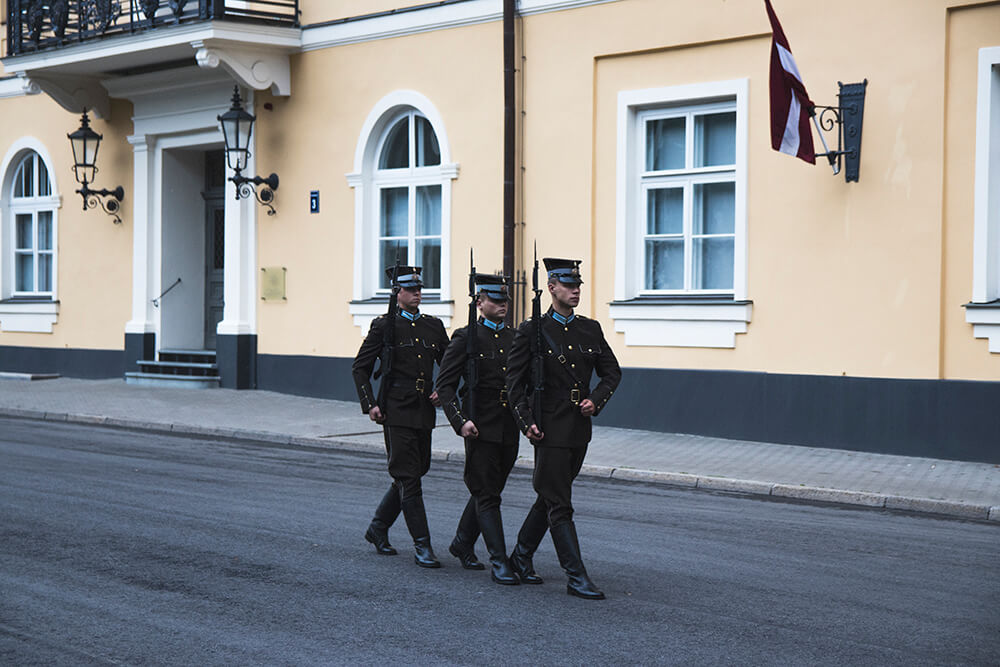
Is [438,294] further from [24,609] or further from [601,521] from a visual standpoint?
[24,609]

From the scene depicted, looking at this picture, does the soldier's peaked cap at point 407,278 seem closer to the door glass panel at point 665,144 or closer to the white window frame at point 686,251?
the white window frame at point 686,251

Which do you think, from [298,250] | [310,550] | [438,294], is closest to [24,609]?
[310,550]

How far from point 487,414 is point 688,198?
8025mm

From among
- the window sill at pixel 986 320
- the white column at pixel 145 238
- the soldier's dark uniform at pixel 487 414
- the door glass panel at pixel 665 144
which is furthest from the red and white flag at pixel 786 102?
the white column at pixel 145 238

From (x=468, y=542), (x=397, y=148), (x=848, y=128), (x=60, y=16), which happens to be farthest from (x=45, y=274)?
(x=468, y=542)

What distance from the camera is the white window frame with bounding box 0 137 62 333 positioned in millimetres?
22281

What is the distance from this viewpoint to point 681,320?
14.5 metres

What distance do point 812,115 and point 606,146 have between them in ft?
9.57

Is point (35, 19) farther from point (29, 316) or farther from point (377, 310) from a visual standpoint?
point (377, 310)

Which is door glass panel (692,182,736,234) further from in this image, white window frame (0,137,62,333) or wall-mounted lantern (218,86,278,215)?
white window frame (0,137,62,333)

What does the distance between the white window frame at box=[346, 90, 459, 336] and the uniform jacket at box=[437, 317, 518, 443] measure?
30.7 feet

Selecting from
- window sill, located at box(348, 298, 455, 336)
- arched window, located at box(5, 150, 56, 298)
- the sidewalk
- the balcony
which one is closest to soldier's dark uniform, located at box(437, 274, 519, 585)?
the sidewalk

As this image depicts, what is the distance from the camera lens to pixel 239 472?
11672mm

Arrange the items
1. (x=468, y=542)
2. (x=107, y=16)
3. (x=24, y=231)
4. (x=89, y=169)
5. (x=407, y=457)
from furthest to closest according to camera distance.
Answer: (x=24, y=231)
(x=89, y=169)
(x=107, y=16)
(x=407, y=457)
(x=468, y=542)
